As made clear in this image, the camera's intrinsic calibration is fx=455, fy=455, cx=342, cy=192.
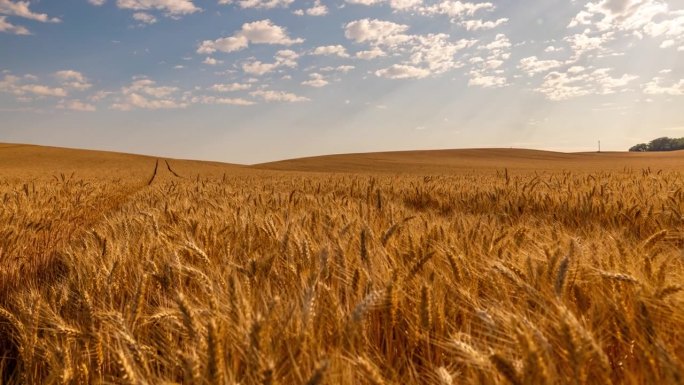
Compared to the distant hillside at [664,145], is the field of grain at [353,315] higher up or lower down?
lower down

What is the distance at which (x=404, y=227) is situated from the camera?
105 inches

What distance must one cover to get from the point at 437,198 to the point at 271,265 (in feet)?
15.4

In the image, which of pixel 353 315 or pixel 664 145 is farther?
pixel 664 145

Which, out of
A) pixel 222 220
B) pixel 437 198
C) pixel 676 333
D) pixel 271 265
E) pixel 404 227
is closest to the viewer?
pixel 676 333

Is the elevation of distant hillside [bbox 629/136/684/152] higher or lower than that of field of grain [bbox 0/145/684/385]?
higher

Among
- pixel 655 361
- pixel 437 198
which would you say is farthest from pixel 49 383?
pixel 437 198

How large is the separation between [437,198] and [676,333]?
5.23m

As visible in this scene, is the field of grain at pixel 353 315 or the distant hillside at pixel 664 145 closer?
the field of grain at pixel 353 315

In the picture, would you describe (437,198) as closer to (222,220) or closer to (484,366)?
(222,220)

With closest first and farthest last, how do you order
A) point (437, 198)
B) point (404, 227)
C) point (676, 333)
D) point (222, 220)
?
point (676, 333)
point (404, 227)
point (222, 220)
point (437, 198)

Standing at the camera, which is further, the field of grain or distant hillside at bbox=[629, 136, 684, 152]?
distant hillside at bbox=[629, 136, 684, 152]

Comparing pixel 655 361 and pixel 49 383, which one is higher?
pixel 655 361

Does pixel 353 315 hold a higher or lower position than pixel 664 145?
lower

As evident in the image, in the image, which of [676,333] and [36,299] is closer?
[676,333]
